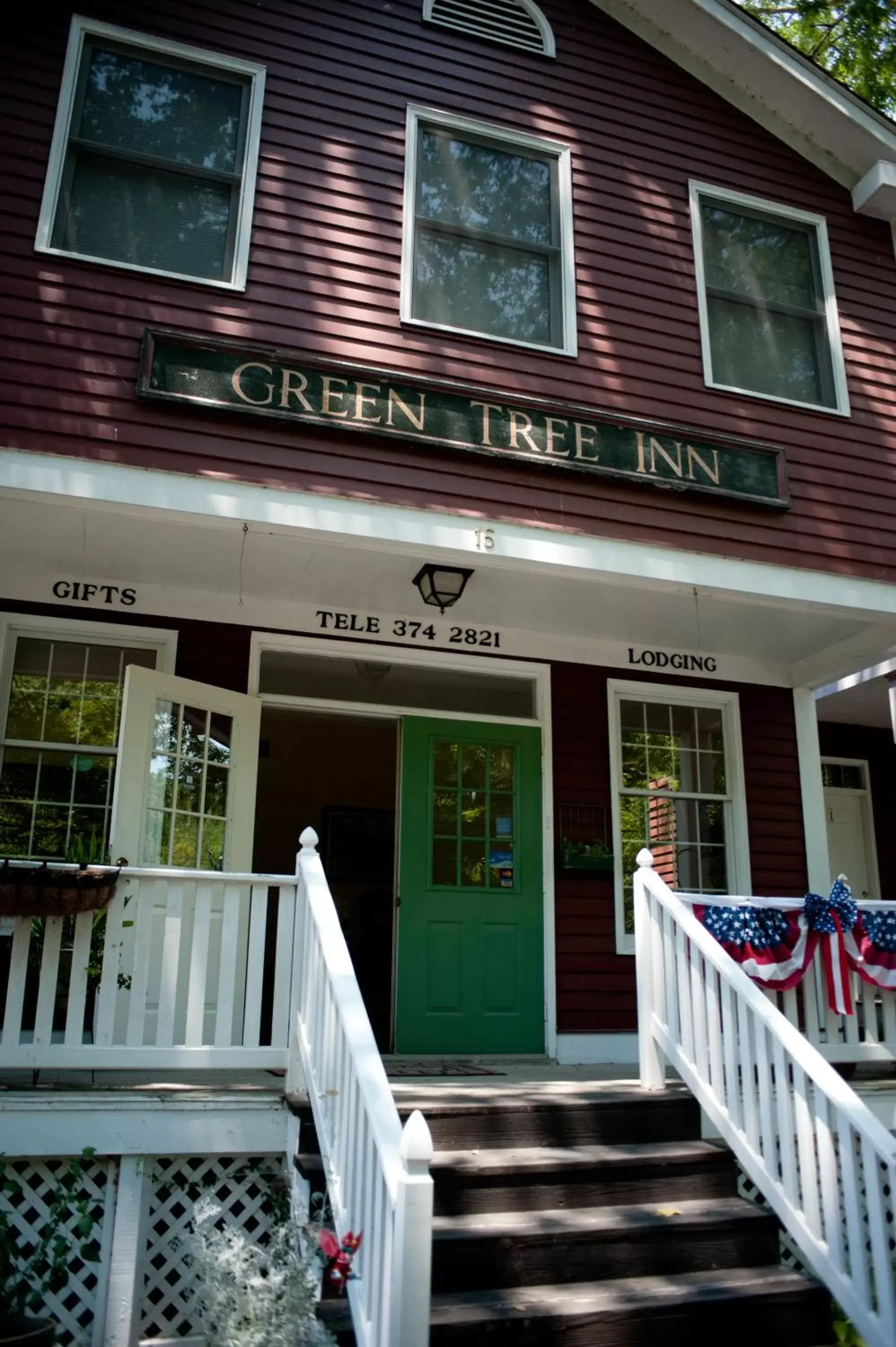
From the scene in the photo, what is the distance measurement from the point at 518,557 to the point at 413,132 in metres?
2.60

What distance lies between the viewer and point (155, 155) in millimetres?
5734

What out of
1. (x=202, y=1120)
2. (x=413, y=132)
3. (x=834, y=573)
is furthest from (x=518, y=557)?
(x=202, y=1120)

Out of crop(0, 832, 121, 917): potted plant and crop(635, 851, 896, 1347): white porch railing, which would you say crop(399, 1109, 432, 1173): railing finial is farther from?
crop(0, 832, 121, 917): potted plant

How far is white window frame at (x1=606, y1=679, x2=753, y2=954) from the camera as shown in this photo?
7102 millimetres

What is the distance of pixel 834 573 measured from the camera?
632 cm

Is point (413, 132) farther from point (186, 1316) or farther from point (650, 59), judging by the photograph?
point (186, 1316)

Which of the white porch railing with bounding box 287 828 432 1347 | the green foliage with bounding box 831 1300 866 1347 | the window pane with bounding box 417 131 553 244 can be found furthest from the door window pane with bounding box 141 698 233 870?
the green foliage with bounding box 831 1300 866 1347

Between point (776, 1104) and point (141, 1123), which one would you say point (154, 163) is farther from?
point (776, 1104)

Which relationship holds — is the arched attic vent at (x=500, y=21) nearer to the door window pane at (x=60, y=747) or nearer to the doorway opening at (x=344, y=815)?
the door window pane at (x=60, y=747)

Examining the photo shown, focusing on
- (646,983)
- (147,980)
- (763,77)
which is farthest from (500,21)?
(147,980)

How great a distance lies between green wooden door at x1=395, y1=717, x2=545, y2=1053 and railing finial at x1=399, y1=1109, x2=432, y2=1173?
363cm

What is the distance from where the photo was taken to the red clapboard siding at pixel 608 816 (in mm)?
6715

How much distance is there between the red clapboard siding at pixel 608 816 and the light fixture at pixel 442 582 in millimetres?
1308

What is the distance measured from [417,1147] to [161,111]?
5.38 meters
